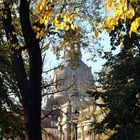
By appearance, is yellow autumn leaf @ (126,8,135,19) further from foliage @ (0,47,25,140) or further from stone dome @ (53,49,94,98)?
foliage @ (0,47,25,140)

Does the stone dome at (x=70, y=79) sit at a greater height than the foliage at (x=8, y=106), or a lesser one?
greater

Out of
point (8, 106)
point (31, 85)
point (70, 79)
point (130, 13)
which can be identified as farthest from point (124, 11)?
point (70, 79)

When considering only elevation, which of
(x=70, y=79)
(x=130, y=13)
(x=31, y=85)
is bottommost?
(x=31, y=85)

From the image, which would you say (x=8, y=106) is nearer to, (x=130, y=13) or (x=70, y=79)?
(x=130, y=13)

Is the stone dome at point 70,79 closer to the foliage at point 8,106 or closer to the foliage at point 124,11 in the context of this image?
the foliage at point 8,106

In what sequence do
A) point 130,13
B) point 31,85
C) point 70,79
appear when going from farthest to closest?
point 70,79
point 31,85
point 130,13

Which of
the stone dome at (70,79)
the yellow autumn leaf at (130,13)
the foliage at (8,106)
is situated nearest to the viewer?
the yellow autumn leaf at (130,13)

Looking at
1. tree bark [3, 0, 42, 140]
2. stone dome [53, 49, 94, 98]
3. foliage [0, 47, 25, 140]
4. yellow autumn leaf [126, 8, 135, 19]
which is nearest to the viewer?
yellow autumn leaf [126, 8, 135, 19]

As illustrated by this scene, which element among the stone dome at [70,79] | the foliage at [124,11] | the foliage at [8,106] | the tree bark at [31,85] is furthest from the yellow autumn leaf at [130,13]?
the foliage at [8,106]

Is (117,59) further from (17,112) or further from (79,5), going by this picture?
(79,5)

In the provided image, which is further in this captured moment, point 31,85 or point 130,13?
point 31,85

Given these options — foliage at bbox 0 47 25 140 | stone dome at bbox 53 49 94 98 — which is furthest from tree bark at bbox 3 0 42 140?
foliage at bbox 0 47 25 140

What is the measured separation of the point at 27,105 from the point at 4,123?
10.4 metres

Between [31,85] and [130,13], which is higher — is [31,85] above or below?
below
